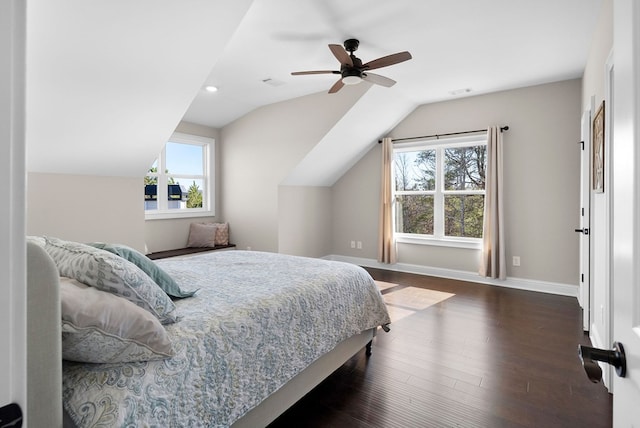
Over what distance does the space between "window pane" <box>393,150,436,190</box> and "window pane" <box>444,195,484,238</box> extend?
0.42 metres

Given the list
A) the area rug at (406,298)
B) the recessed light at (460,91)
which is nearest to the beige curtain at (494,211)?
the recessed light at (460,91)

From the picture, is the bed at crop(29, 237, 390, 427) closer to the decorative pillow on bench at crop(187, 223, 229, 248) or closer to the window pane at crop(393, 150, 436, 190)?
the decorative pillow on bench at crop(187, 223, 229, 248)

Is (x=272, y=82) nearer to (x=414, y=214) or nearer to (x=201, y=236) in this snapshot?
(x=201, y=236)

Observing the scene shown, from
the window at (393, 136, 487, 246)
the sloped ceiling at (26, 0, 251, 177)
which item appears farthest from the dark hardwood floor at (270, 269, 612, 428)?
the sloped ceiling at (26, 0, 251, 177)

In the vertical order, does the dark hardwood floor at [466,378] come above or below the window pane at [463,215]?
below

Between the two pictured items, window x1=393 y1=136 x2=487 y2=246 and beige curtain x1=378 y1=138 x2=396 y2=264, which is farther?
beige curtain x1=378 y1=138 x2=396 y2=264

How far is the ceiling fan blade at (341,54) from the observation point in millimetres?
2723

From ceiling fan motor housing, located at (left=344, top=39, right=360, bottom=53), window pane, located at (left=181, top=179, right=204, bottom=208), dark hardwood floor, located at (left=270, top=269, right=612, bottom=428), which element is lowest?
dark hardwood floor, located at (left=270, top=269, right=612, bottom=428)

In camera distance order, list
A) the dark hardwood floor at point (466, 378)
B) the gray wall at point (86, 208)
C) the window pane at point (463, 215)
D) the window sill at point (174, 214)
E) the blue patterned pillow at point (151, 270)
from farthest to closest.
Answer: the window sill at point (174, 214) → the window pane at point (463, 215) → the gray wall at point (86, 208) → the dark hardwood floor at point (466, 378) → the blue patterned pillow at point (151, 270)

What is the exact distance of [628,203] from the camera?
0.63 m

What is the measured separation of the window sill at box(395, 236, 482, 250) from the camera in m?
4.90

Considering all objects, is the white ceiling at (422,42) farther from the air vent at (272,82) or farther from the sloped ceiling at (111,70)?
the sloped ceiling at (111,70)

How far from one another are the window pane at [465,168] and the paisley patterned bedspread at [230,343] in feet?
10.7

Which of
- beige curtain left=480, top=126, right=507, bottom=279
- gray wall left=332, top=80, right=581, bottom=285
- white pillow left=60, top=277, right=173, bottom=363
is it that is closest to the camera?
white pillow left=60, top=277, right=173, bottom=363
